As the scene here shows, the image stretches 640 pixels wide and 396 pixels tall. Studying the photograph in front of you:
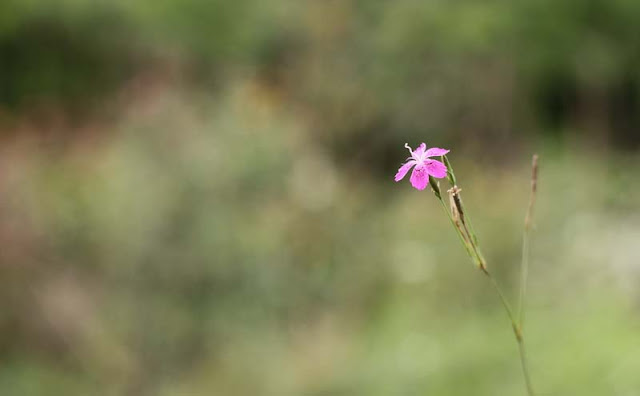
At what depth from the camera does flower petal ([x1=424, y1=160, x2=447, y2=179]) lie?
3.14 ft

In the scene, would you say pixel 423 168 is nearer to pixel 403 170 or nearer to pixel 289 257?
pixel 403 170

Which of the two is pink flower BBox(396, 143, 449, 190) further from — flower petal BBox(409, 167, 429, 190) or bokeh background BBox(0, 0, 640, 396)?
bokeh background BBox(0, 0, 640, 396)

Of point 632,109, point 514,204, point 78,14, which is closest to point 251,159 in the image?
point 514,204

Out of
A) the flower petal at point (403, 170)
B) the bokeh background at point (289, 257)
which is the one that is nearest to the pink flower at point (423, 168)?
the flower petal at point (403, 170)

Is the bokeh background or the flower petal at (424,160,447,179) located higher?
the bokeh background

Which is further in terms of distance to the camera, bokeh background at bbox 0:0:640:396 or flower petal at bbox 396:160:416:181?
bokeh background at bbox 0:0:640:396

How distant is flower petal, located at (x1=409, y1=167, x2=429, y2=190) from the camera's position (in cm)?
94

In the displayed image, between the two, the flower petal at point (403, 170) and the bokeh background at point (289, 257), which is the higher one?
the bokeh background at point (289, 257)

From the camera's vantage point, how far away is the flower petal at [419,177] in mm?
945

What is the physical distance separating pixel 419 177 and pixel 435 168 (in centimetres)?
2

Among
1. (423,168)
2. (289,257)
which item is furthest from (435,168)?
(289,257)

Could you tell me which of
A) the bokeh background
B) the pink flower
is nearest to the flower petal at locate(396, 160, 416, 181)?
the pink flower

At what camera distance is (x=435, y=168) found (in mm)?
972

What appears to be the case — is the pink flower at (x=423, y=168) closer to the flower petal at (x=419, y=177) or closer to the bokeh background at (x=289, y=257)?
the flower petal at (x=419, y=177)
